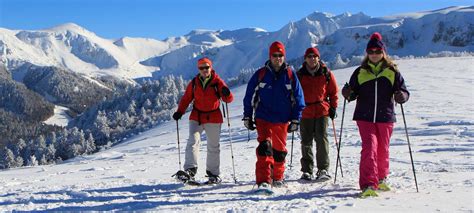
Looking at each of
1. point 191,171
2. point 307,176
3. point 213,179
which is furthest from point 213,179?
point 307,176

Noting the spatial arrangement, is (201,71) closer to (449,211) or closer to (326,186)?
(326,186)

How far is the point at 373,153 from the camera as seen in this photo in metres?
6.66

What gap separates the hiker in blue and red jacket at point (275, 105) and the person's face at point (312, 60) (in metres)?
0.94

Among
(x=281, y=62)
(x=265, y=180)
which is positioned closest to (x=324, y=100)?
(x=281, y=62)

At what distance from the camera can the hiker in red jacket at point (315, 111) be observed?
320 inches

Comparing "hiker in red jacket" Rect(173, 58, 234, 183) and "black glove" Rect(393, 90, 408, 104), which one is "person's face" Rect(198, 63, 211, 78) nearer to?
"hiker in red jacket" Rect(173, 58, 234, 183)

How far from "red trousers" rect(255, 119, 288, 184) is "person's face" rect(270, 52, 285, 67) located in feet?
2.81

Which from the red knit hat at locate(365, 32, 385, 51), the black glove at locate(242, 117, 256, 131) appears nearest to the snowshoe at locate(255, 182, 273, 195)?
the black glove at locate(242, 117, 256, 131)

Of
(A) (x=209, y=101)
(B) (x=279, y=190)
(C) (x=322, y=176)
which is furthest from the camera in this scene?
(A) (x=209, y=101)

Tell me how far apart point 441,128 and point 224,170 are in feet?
27.8

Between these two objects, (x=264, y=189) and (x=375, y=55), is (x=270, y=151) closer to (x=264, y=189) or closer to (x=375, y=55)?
(x=264, y=189)

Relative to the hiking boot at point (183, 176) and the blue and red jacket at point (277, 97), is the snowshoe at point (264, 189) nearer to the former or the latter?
the blue and red jacket at point (277, 97)

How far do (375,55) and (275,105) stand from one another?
5.09 feet

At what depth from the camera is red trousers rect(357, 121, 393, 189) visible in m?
6.54
